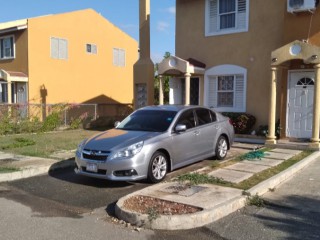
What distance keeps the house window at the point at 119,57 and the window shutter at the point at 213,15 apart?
539 inches

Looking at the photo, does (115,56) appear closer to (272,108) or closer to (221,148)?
(272,108)

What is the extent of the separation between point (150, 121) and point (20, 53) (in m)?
17.0

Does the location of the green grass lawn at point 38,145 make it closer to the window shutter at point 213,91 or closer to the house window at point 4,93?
the window shutter at point 213,91

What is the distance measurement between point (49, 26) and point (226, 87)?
1353 cm

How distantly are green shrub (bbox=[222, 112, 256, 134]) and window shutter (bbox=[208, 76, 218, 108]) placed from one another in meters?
1.38

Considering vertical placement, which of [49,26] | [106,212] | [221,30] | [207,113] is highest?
[49,26]

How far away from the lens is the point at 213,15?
15.4 meters

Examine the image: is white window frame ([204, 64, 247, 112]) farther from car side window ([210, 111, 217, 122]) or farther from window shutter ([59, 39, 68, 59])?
window shutter ([59, 39, 68, 59])

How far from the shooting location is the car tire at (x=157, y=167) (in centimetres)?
771

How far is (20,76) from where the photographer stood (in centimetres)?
2259

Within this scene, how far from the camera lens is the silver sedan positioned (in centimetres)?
746

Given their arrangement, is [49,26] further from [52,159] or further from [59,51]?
[52,159]

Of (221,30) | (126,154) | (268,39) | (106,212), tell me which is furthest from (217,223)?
(221,30)

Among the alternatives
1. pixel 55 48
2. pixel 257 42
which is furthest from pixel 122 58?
pixel 257 42
